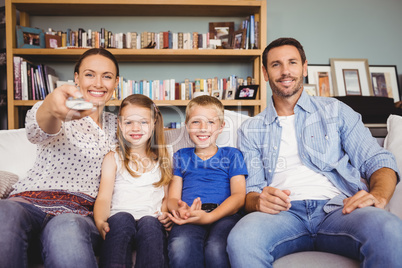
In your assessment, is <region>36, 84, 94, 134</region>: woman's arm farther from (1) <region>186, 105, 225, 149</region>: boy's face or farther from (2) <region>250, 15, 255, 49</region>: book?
(2) <region>250, 15, 255, 49</region>: book

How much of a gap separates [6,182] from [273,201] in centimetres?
114

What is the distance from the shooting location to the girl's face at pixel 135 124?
4.74ft

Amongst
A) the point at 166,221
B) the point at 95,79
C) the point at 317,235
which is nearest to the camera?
the point at 317,235

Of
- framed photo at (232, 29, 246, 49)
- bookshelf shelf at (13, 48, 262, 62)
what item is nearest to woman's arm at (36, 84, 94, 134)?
bookshelf shelf at (13, 48, 262, 62)

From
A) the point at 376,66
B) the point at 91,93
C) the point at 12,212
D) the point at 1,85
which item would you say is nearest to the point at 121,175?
the point at 91,93

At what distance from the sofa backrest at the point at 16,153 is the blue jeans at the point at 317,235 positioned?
1.11 meters

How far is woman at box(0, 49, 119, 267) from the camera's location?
3.05ft

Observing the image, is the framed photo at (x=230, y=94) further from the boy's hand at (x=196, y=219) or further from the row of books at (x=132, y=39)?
the boy's hand at (x=196, y=219)

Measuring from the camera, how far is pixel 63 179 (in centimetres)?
125

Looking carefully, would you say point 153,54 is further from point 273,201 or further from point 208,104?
point 273,201

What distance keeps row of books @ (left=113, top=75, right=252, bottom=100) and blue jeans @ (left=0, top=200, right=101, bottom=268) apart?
7.41 ft

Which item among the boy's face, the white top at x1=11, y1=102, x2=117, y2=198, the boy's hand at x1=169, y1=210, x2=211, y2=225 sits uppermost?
the boy's face

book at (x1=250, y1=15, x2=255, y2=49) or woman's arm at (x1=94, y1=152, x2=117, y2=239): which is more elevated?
book at (x1=250, y1=15, x2=255, y2=49)

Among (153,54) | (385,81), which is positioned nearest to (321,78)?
(385,81)
